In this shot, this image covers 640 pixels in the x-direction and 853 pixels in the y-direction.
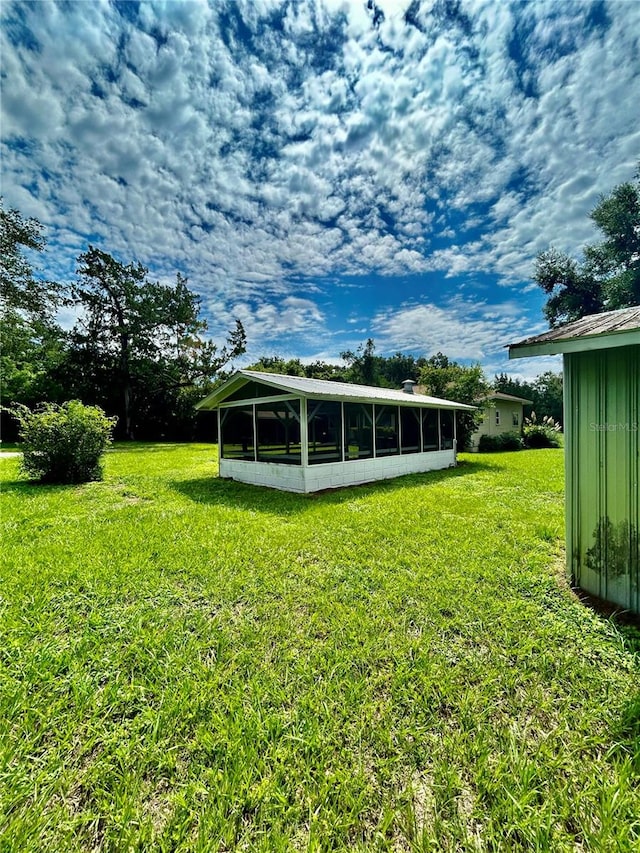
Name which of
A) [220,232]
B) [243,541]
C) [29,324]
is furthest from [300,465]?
[29,324]

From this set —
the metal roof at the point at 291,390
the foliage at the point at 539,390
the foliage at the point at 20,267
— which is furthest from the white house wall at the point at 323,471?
the foliage at the point at 539,390

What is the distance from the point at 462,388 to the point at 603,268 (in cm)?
1558

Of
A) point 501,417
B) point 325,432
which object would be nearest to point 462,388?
point 501,417

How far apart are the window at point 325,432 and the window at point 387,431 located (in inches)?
62.6

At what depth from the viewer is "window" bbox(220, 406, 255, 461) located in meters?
9.70

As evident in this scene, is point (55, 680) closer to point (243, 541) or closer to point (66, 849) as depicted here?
point (66, 849)

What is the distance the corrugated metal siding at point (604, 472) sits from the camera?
2.99 meters

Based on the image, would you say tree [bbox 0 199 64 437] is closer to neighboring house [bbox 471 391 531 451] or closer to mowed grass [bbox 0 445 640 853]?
mowed grass [bbox 0 445 640 853]

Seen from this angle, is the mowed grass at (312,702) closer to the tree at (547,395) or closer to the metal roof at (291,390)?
the metal roof at (291,390)

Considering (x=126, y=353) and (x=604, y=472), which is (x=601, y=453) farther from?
(x=126, y=353)

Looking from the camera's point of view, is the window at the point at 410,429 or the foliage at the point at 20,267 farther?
the foliage at the point at 20,267

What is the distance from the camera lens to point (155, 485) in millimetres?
9016

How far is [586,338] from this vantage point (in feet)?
9.32

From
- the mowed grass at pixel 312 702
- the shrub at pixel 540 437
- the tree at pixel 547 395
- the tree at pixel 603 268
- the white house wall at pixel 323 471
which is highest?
the tree at pixel 603 268
